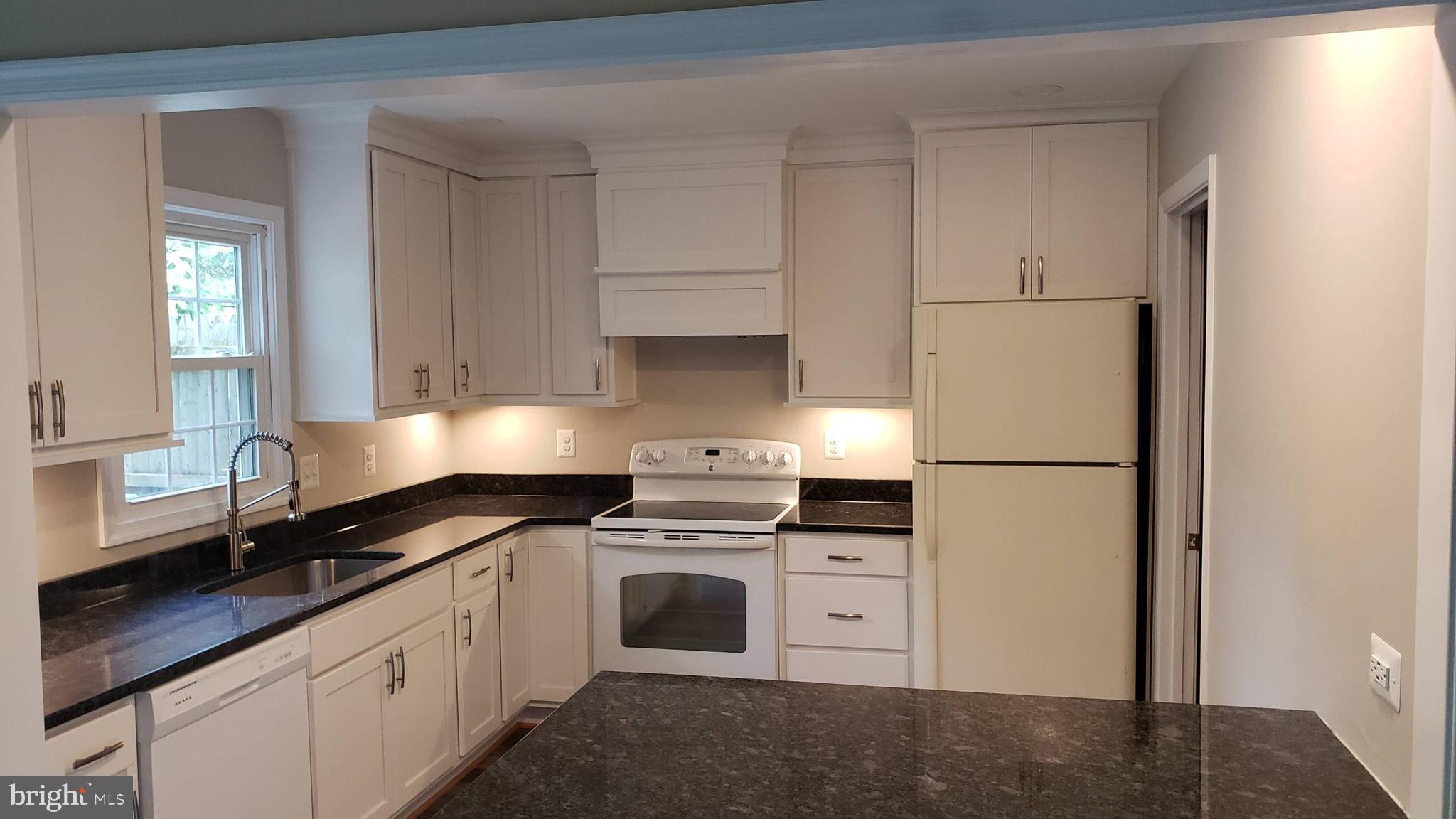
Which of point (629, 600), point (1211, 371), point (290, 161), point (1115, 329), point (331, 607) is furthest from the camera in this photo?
point (629, 600)

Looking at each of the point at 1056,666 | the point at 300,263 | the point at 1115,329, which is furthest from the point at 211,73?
the point at 1056,666

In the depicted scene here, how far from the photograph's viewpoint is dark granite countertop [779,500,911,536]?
356cm

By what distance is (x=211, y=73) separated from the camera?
135 cm

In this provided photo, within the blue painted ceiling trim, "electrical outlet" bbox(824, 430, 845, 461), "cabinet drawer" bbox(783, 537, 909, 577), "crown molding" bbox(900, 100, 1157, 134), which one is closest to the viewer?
the blue painted ceiling trim

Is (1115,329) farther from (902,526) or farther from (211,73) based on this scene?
(211,73)

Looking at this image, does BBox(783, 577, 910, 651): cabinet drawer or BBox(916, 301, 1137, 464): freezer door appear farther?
BBox(783, 577, 910, 651): cabinet drawer

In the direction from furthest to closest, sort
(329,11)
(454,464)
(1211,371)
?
1. (454,464)
2. (1211,371)
3. (329,11)

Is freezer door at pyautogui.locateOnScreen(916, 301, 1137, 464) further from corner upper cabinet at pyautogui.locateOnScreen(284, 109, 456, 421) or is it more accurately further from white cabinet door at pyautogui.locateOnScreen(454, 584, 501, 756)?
corner upper cabinet at pyautogui.locateOnScreen(284, 109, 456, 421)

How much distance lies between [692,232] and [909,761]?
8.55ft

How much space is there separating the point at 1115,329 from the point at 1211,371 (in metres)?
0.71

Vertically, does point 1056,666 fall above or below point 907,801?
below

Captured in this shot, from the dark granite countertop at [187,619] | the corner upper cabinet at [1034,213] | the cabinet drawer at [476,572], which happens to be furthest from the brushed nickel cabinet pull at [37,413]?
the corner upper cabinet at [1034,213]

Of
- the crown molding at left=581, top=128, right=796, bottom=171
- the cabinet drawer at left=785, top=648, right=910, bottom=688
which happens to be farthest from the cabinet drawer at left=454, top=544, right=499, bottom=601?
the crown molding at left=581, top=128, right=796, bottom=171

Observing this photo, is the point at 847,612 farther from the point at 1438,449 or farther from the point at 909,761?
the point at 1438,449
